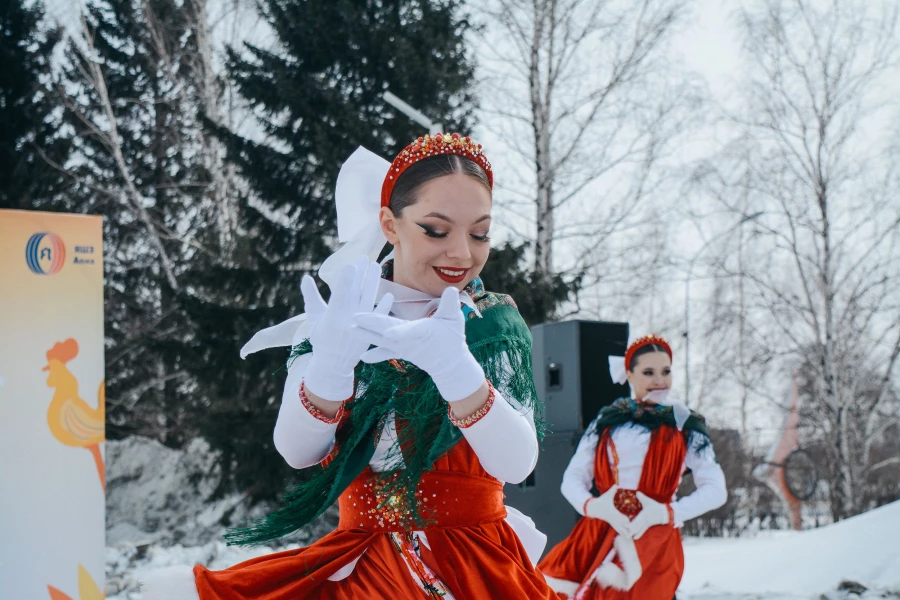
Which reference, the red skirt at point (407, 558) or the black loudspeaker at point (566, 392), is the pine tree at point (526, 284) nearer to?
the black loudspeaker at point (566, 392)

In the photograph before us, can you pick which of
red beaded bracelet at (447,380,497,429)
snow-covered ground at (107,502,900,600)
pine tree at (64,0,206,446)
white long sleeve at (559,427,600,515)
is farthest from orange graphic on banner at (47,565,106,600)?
pine tree at (64,0,206,446)

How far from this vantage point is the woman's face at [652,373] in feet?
15.5

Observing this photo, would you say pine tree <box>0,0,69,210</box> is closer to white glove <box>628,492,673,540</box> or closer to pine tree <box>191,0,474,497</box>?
pine tree <box>191,0,474,497</box>

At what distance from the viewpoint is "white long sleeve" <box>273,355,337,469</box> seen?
1.64 meters

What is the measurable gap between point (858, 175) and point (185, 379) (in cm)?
1019

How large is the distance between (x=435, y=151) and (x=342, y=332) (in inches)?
21.3

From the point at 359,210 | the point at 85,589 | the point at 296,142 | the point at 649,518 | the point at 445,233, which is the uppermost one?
the point at 296,142

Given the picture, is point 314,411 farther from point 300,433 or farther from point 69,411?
point 69,411

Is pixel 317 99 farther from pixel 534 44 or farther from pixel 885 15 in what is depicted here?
pixel 885 15

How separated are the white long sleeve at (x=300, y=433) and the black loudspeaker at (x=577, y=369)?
462 cm

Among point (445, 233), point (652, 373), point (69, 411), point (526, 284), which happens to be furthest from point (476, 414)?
point (526, 284)

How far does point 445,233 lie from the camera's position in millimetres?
1815

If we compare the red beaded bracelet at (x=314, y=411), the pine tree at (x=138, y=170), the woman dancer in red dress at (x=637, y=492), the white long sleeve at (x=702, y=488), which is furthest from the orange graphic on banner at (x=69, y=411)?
the pine tree at (x=138, y=170)

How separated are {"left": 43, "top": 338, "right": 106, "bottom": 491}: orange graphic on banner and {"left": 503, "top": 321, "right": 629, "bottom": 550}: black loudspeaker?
9.37 ft
